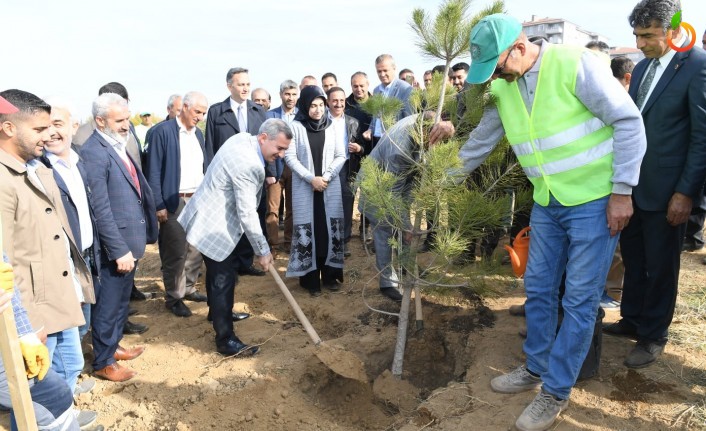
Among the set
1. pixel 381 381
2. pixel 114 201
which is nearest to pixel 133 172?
pixel 114 201

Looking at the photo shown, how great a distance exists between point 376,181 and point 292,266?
1847 millimetres

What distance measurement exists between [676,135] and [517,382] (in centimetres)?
163

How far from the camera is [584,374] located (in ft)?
8.96

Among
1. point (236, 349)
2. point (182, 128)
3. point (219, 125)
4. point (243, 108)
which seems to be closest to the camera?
point (236, 349)

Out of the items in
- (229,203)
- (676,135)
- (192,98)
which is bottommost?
(229,203)

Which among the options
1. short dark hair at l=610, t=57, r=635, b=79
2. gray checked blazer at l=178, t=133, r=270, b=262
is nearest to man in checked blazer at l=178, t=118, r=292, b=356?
gray checked blazer at l=178, t=133, r=270, b=262

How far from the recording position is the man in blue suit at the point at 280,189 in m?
5.80

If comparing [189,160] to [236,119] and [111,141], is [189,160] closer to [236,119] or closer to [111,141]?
[236,119]

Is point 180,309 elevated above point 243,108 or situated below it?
below

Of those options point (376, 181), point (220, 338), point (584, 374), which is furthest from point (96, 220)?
point (584, 374)

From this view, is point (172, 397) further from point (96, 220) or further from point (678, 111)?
point (678, 111)

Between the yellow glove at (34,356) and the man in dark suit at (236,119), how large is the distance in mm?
3072

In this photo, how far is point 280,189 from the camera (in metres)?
6.05

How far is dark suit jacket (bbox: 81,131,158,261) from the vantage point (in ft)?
10.3
